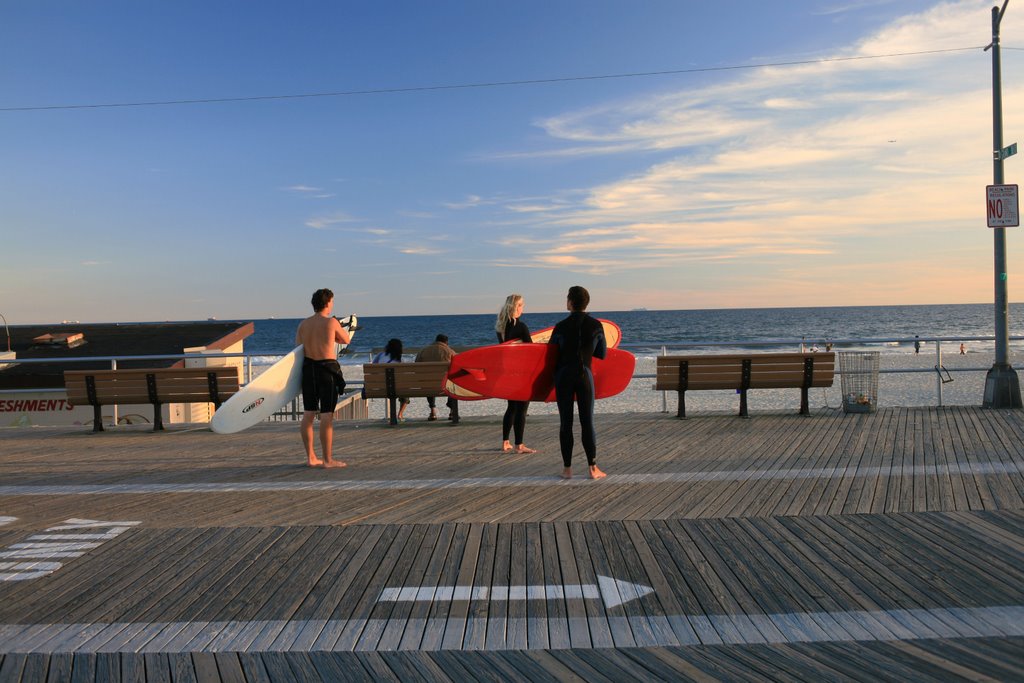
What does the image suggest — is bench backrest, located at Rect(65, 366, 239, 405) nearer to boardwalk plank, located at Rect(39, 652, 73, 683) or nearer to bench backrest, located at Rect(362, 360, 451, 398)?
bench backrest, located at Rect(362, 360, 451, 398)

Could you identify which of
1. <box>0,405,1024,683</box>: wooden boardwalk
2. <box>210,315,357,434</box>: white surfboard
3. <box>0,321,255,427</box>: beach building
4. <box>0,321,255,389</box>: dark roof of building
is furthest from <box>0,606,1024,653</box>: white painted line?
<box>0,321,255,389</box>: dark roof of building

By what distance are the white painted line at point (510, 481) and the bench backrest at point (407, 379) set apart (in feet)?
11.7

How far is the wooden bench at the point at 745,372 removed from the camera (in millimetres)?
10766

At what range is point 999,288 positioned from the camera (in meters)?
11.1

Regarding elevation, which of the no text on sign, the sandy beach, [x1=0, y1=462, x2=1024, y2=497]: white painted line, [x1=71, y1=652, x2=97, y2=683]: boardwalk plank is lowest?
the sandy beach

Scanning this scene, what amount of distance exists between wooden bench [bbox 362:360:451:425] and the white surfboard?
7.25 ft

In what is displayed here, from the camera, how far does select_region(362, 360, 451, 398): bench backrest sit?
10.7m

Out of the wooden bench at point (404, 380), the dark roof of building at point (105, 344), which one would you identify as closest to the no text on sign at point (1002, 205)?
the wooden bench at point (404, 380)

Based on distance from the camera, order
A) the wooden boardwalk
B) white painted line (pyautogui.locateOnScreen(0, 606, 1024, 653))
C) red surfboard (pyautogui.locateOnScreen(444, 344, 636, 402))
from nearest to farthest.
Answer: the wooden boardwalk → white painted line (pyautogui.locateOnScreen(0, 606, 1024, 653)) → red surfboard (pyautogui.locateOnScreen(444, 344, 636, 402))

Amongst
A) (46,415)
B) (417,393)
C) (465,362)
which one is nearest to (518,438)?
(465,362)

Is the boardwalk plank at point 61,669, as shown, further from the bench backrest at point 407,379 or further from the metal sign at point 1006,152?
the metal sign at point 1006,152

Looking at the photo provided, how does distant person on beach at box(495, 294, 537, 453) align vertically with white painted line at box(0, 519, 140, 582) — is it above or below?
above

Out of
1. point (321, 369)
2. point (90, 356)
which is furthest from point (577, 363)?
point (90, 356)

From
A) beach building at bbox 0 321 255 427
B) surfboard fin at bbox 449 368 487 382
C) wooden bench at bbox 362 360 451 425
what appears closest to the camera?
surfboard fin at bbox 449 368 487 382
